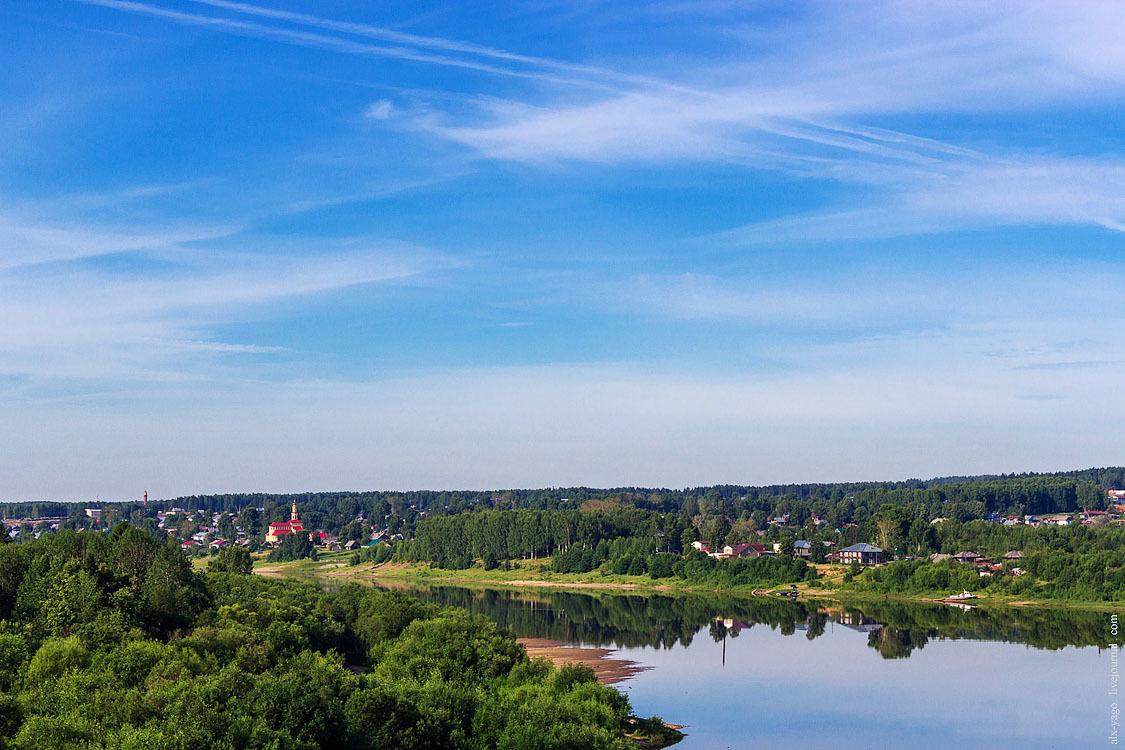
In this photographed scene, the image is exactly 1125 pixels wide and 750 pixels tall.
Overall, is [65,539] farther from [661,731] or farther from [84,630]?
[661,731]

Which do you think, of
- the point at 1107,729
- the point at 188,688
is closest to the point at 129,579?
the point at 188,688

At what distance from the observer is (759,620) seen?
4186 inches

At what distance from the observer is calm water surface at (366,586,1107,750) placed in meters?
56.1

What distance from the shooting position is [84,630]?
51.4 metres

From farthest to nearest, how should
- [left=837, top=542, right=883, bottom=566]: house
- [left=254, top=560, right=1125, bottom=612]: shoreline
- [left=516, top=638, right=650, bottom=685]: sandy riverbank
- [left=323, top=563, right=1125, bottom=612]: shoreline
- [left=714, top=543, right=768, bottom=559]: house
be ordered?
[left=714, top=543, right=768, bottom=559]: house → [left=837, top=542, right=883, bottom=566]: house → [left=254, top=560, right=1125, bottom=612]: shoreline → [left=323, top=563, right=1125, bottom=612]: shoreline → [left=516, top=638, right=650, bottom=685]: sandy riverbank

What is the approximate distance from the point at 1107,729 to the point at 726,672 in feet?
84.1

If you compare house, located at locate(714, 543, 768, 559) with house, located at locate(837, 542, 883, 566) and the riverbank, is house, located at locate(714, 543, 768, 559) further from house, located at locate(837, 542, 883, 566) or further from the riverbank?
the riverbank

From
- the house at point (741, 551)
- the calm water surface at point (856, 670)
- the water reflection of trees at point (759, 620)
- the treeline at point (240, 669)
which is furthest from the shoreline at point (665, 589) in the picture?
the treeline at point (240, 669)

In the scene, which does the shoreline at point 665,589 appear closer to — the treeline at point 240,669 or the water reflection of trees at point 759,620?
the water reflection of trees at point 759,620

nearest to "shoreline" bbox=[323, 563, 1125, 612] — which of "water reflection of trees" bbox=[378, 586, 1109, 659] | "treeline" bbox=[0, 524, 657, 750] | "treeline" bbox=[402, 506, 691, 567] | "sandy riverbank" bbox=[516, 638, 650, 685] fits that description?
"water reflection of trees" bbox=[378, 586, 1109, 659]

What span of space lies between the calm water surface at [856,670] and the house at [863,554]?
24.9m

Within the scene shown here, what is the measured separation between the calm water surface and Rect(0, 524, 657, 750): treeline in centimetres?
1150

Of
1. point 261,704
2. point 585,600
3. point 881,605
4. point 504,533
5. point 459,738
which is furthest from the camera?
point 504,533

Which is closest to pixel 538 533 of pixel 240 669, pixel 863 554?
pixel 863 554
